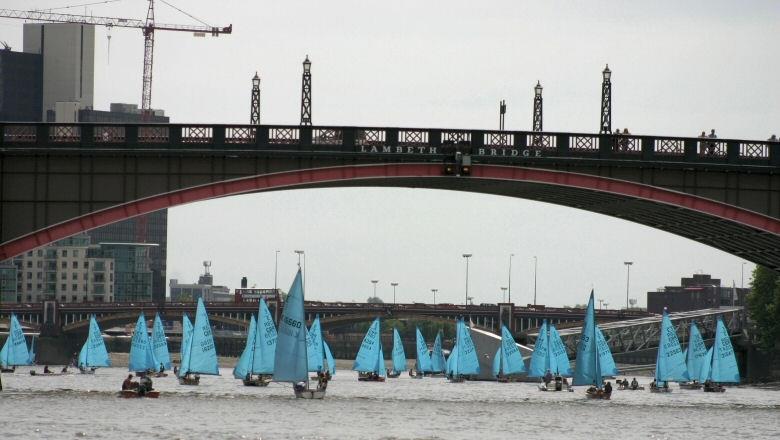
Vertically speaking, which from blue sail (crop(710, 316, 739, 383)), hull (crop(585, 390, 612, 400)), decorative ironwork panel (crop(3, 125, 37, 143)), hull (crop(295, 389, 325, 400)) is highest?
decorative ironwork panel (crop(3, 125, 37, 143))

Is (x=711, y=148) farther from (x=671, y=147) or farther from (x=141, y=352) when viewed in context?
(x=141, y=352)

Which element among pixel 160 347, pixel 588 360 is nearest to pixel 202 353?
pixel 160 347

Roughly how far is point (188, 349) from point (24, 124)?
4710 cm

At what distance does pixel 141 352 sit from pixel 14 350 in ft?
102

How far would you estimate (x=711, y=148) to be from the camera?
99625mm

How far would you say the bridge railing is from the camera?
3728 inches

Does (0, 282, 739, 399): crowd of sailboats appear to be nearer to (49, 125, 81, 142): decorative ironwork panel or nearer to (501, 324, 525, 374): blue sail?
(501, 324, 525, 374): blue sail

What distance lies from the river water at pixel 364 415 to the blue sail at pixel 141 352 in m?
17.3

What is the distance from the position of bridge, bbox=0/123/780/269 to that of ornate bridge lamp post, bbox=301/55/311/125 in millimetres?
1524

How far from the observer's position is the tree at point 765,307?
178 meters

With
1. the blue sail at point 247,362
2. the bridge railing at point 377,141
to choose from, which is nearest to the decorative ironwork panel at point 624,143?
the bridge railing at point 377,141

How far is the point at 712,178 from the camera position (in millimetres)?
98688

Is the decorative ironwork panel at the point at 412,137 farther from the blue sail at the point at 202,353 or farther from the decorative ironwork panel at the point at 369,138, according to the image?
the blue sail at the point at 202,353

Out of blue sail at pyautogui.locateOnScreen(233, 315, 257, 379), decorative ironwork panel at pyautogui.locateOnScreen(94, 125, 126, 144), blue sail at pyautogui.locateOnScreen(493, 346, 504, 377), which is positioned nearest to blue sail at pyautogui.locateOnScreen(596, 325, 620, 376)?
blue sail at pyautogui.locateOnScreen(493, 346, 504, 377)
